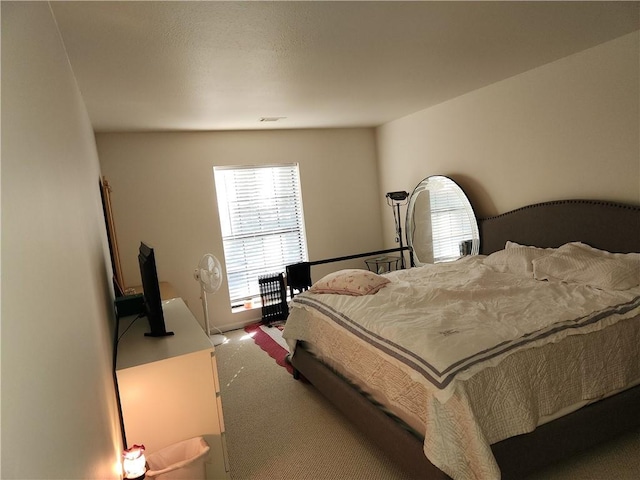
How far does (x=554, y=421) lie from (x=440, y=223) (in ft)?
8.83

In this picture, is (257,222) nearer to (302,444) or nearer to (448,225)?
(448,225)

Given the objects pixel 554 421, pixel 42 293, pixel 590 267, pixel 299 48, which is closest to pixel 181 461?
pixel 42 293

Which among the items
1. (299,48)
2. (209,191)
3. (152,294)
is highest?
(299,48)

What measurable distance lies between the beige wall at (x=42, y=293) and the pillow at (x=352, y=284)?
1.76 m

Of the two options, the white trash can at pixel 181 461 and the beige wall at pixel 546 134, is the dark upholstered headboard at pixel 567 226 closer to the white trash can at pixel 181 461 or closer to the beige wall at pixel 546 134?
the beige wall at pixel 546 134

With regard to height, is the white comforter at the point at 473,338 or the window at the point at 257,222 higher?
the window at the point at 257,222

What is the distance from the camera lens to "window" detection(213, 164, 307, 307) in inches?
189

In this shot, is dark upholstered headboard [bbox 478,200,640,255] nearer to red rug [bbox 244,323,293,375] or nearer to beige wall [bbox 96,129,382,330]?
beige wall [bbox 96,129,382,330]

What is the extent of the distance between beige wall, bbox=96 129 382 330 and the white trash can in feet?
9.03

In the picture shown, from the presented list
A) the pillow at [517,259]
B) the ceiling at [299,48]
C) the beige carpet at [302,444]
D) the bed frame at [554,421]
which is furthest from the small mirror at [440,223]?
the beige carpet at [302,444]

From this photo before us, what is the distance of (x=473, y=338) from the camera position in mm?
1875

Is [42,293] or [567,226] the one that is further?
[567,226]

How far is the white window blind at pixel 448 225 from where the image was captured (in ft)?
13.4

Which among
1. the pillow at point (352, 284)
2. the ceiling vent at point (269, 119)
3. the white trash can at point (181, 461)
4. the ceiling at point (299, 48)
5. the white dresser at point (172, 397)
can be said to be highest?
the ceiling vent at point (269, 119)
